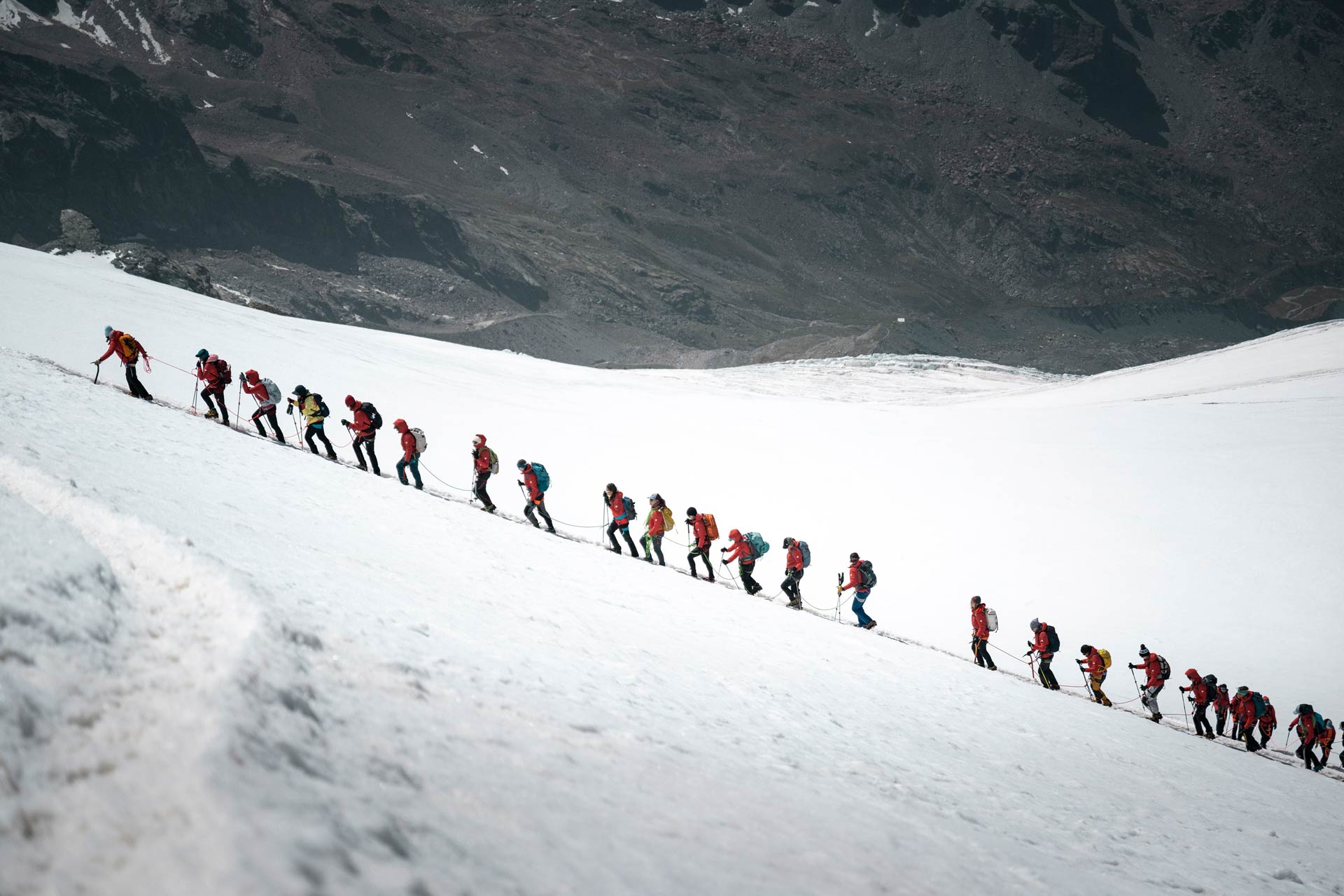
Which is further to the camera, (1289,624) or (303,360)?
(303,360)

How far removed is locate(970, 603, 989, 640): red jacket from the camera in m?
15.3

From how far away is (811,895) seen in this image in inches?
154

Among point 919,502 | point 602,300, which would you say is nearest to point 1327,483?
point 919,502

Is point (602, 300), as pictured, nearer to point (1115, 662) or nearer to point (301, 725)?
point (1115, 662)

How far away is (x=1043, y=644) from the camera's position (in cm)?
1522

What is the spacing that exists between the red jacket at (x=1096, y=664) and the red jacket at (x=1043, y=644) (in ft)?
2.64

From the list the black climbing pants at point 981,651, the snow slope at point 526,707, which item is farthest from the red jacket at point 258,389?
the black climbing pants at point 981,651

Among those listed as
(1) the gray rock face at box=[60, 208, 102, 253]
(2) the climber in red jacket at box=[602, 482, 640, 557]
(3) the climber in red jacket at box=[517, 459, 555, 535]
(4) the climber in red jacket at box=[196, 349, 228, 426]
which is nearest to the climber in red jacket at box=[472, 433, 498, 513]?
(3) the climber in red jacket at box=[517, 459, 555, 535]

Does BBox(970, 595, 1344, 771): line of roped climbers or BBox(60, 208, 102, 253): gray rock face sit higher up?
BBox(60, 208, 102, 253): gray rock face

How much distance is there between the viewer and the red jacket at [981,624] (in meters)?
15.3

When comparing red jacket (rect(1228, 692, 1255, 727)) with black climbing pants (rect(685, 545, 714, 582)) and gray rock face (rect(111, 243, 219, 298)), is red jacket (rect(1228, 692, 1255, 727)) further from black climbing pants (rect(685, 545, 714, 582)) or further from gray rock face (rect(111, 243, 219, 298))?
gray rock face (rect(111, 243, 219, 298))

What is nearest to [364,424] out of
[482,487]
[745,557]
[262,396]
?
[262,396]

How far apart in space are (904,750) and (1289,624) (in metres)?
16.7

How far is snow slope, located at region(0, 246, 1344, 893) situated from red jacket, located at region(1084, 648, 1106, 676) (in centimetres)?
231
